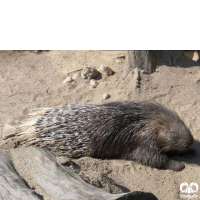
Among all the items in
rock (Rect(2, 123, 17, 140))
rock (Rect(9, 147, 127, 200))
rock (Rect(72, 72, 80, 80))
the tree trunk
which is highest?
the tree trunk

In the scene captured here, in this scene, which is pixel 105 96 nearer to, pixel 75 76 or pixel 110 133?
pixel 75 76

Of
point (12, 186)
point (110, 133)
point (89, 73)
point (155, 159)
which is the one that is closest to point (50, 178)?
point (12, 186)

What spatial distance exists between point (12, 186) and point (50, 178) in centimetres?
30

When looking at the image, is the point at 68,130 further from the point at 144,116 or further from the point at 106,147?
the point at 144,116

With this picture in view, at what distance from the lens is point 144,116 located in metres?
3.71

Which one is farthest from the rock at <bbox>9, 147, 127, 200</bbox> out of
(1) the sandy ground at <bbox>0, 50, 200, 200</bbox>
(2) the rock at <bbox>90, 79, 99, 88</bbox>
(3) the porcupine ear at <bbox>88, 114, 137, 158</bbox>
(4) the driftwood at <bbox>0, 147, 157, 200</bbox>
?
(2) the rock at <bbox>90, 79, 99, 88</bbox>

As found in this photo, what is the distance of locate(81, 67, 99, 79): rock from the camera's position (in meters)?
5.07

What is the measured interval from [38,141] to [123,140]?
2.90ft

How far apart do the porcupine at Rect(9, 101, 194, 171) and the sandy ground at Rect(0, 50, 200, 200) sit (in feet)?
0.38

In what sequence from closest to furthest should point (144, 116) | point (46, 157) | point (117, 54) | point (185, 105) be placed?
point (46, 157) → point (144, 116) → point (185, 105) → point (117, 54)

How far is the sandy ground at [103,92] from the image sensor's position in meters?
3.22

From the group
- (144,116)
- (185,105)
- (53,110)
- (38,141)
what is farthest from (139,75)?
(38,141)

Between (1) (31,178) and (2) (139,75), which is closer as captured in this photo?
(1) (31,178)

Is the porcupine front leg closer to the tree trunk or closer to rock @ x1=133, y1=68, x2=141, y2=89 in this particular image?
rock @ x1=133, y1=68, x2=141, y2=89
